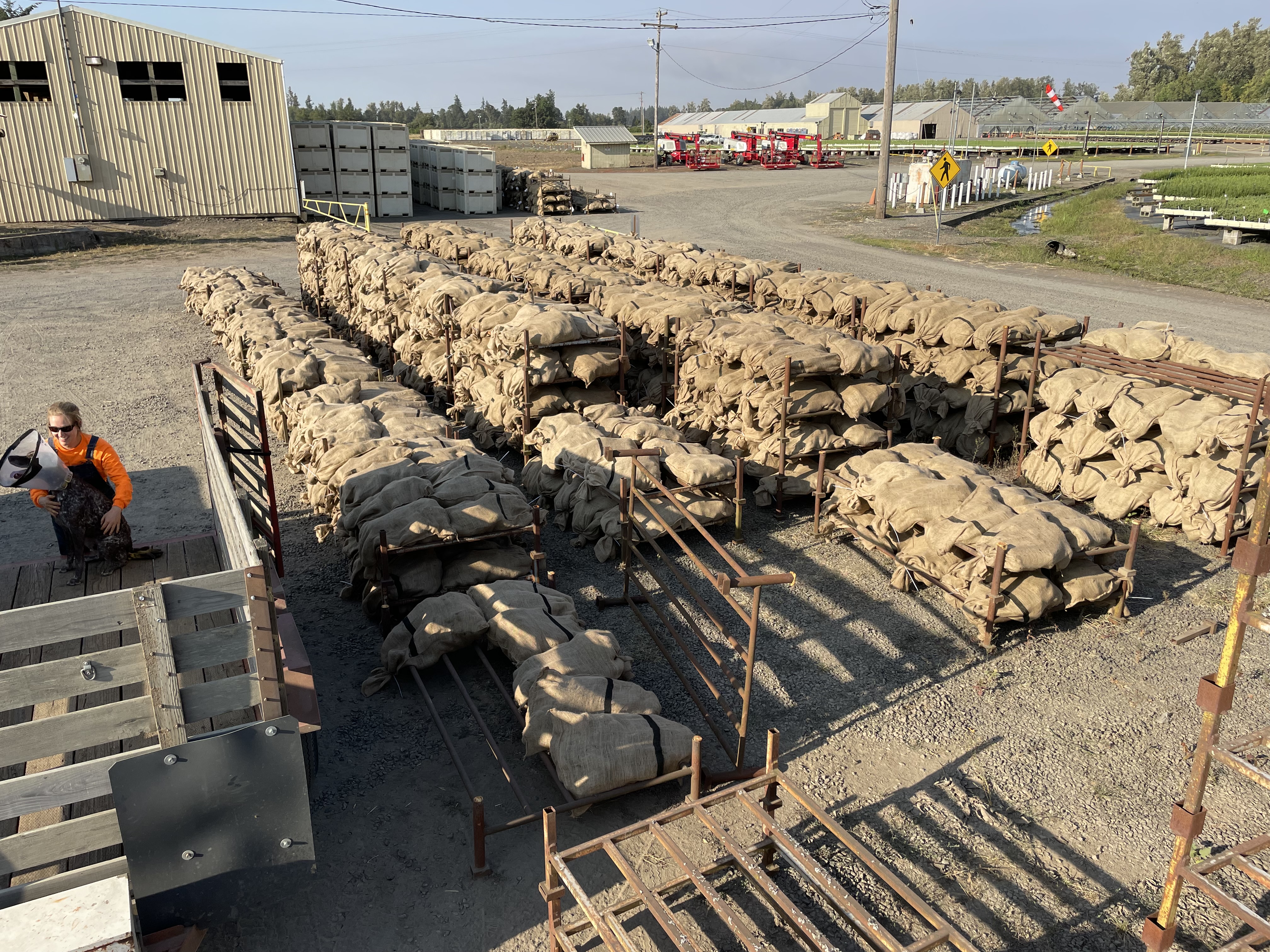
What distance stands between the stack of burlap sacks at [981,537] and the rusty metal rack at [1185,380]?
2195 mm

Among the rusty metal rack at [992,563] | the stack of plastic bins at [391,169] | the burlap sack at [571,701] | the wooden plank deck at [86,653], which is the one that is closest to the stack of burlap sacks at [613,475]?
the rusty metal rack at [992,563]

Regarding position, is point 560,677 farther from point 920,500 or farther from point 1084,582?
point 1084,582

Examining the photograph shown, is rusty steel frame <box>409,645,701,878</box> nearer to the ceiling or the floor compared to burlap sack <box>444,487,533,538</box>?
nearer to the floor

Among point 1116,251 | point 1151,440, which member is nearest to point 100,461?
point 1151,440

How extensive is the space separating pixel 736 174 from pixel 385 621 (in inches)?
1991

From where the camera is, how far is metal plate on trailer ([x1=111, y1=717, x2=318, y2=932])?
13.6ft

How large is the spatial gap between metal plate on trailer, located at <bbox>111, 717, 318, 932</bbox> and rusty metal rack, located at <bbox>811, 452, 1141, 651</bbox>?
5.98 m

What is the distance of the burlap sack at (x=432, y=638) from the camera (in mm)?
7453

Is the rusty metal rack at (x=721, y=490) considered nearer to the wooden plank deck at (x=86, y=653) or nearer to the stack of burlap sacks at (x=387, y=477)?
the stack of burlap sacks at (x=387, y=477)

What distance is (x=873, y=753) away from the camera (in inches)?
272

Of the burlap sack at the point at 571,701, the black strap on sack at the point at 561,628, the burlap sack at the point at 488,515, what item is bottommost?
the burlap sack at the point at 571,701

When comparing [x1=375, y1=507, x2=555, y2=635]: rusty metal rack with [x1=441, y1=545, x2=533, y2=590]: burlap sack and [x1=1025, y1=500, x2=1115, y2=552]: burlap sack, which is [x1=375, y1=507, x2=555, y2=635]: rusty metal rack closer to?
[x1=441, y1=545, x2=533, y2=590]: burlap sack

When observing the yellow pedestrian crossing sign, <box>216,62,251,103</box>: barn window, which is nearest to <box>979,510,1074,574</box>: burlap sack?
the yellow pedestrian crossing sign

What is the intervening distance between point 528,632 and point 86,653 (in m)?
3.05
